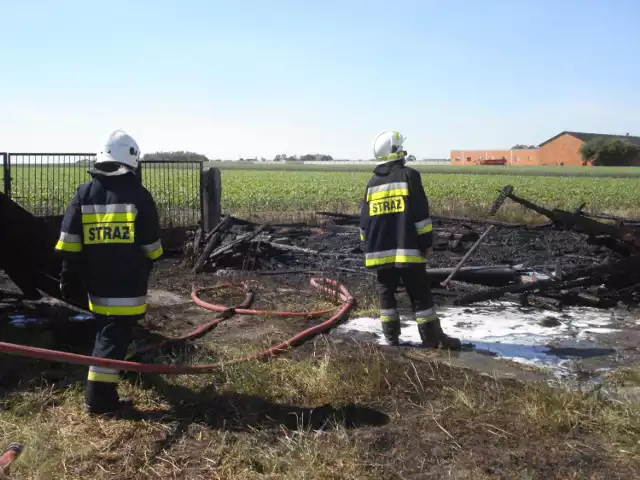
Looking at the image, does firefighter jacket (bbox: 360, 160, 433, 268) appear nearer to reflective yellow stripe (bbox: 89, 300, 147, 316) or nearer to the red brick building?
reflective yellow stripe (bbox: 89, 300, 147, 316)

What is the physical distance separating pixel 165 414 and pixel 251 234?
6.90 meters

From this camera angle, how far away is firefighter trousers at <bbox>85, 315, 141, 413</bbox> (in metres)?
4.38

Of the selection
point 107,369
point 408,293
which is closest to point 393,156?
point 408,293

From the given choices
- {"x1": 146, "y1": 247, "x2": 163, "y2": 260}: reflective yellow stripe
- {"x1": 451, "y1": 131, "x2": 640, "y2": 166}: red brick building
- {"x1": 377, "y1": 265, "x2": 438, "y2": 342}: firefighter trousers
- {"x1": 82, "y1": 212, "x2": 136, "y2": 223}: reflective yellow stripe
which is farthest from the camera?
{"x1": 451, "y1": 131, "x2": 640, "y2": 166}: red brick building

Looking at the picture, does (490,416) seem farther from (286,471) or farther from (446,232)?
(446,232)

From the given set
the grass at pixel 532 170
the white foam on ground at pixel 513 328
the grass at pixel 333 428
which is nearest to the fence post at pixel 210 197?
the white foam on ground at pixel 513 328

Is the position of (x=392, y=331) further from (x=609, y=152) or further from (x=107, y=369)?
(x=609, y=152)

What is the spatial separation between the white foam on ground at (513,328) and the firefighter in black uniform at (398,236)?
32cm

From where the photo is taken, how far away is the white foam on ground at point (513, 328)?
19.3 ft

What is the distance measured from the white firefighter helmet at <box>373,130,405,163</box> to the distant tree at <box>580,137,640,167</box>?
79.6 metres

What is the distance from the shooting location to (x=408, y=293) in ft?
20.1

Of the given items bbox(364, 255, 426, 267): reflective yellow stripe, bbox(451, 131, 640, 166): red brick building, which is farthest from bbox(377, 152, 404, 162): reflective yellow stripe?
bbox(451, 131, 640, 166): red brick building

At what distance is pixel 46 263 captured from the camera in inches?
245

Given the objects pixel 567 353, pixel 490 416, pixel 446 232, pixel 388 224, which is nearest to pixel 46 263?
pixel 388 224
